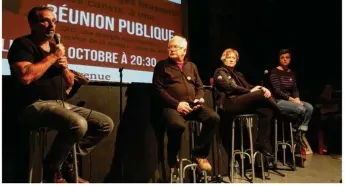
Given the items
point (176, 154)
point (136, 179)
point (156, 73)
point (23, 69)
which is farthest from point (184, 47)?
point (23, 69)

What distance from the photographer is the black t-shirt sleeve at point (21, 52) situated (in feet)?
5.35

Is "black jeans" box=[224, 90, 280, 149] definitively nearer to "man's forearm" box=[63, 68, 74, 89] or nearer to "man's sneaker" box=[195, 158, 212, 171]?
"man's sneaker" box=[195, 158, 212, 171]

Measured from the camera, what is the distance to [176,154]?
212 cm

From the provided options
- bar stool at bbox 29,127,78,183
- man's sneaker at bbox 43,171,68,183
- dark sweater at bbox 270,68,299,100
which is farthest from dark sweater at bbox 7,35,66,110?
dark sweater at bbox 270,68,299,100

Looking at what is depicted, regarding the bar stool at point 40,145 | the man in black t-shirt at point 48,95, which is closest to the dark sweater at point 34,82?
the man in black t-shirt at point 48,95

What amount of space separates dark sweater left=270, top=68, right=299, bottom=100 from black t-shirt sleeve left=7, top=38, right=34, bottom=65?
85.7 inches

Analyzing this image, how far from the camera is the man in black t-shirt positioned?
161 cm

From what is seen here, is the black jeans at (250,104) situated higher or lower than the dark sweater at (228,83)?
lower

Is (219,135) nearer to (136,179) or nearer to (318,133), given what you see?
(136,179)

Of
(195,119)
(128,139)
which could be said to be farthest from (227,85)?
(128,139)

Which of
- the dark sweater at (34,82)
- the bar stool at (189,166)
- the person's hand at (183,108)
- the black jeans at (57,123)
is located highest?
the dark sweater at (34,82)

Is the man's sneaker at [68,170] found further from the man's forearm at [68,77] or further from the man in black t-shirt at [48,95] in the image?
the man's forearm at [68,77]

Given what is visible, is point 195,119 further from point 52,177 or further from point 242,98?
point 52,177

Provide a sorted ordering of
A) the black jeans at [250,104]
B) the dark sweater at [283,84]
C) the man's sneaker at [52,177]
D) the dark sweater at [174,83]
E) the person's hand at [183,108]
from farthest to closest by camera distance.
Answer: the dark sweater at [283,84] → the black jeans at [250,104] → the dark sweater at [174,83] → the person's hand at [183,108] → the man's sneaker at [52,177]
